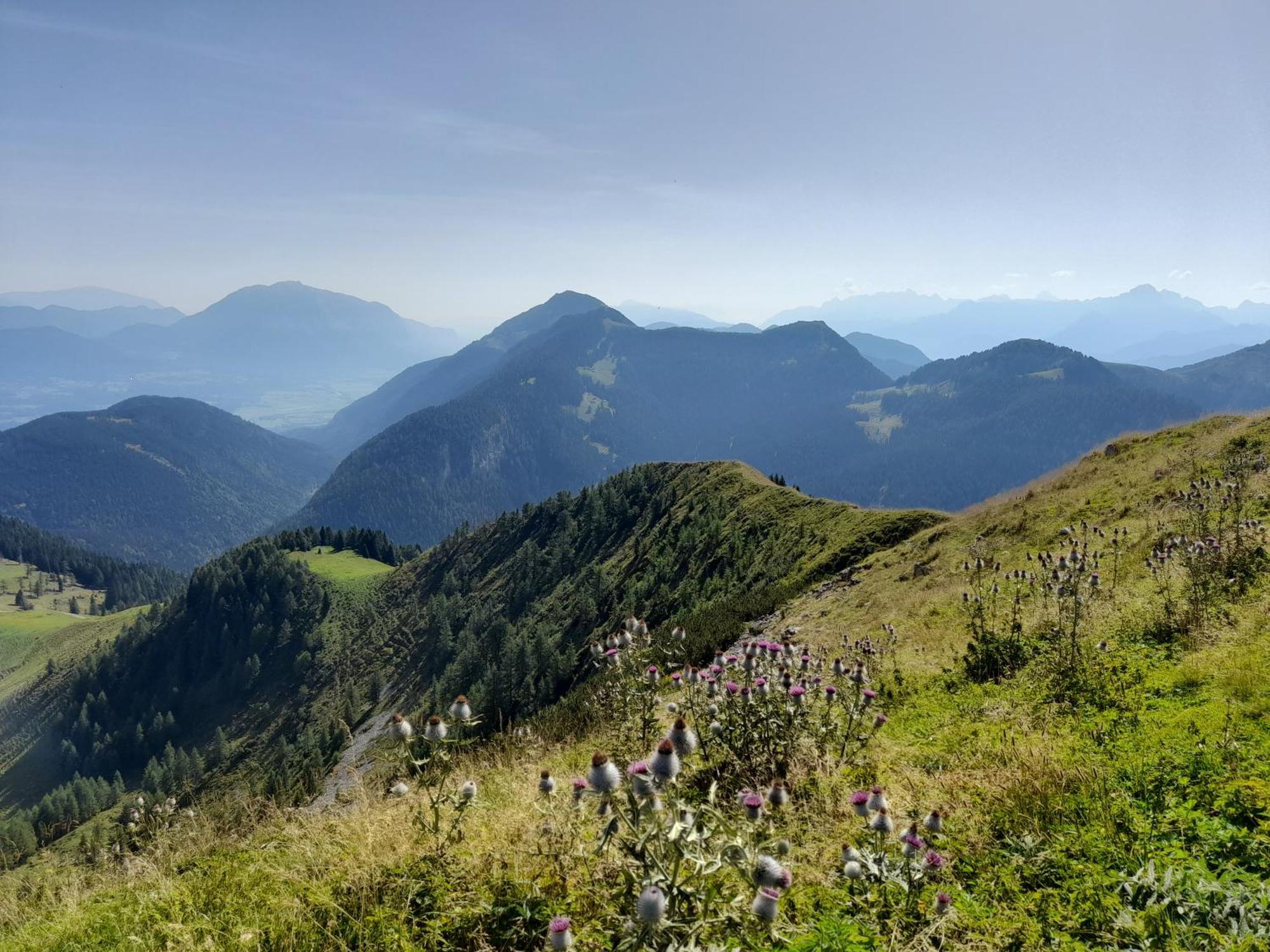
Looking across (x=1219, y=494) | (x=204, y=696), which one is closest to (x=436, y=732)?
(x=1219, y=494)

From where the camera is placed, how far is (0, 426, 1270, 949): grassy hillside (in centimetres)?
388

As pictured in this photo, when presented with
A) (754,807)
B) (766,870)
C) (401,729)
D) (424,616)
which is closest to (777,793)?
(754,807)

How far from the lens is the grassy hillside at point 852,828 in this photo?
388 cm

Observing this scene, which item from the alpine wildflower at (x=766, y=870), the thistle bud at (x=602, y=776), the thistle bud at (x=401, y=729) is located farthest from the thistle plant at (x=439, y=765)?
the alpine wildflower at (x=766, y=870)

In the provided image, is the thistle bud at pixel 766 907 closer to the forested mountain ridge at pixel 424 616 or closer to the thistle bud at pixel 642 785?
Answer: the thistle bud at pixel 642 785

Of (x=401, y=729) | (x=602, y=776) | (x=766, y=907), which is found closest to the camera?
(x=766, y=907)

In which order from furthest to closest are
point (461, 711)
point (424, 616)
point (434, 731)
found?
1. point (424, 616)
2. point (461, 711)
3. point (434, 731)

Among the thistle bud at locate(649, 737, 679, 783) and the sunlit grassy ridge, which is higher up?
the thistle bud at locate(649, 737, 679, 783)

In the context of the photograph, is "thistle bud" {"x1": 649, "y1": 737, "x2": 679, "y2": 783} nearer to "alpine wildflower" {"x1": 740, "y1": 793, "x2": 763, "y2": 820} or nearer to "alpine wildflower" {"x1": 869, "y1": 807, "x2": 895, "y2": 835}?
"alpine wildflower" {"x1": 740, "y1": 793, "x2": 763, "y2": 820}

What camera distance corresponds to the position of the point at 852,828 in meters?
5.79

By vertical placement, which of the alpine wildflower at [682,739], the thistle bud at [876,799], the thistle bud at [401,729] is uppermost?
the alpine wildflower at [682,739]

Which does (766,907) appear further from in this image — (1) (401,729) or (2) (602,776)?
(1) (401,729)

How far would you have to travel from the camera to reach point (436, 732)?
202 inches

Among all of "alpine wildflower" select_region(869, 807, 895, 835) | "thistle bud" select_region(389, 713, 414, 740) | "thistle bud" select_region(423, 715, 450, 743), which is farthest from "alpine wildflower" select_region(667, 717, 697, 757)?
"thistle bud" select_region(389, 713, 414, 740)
